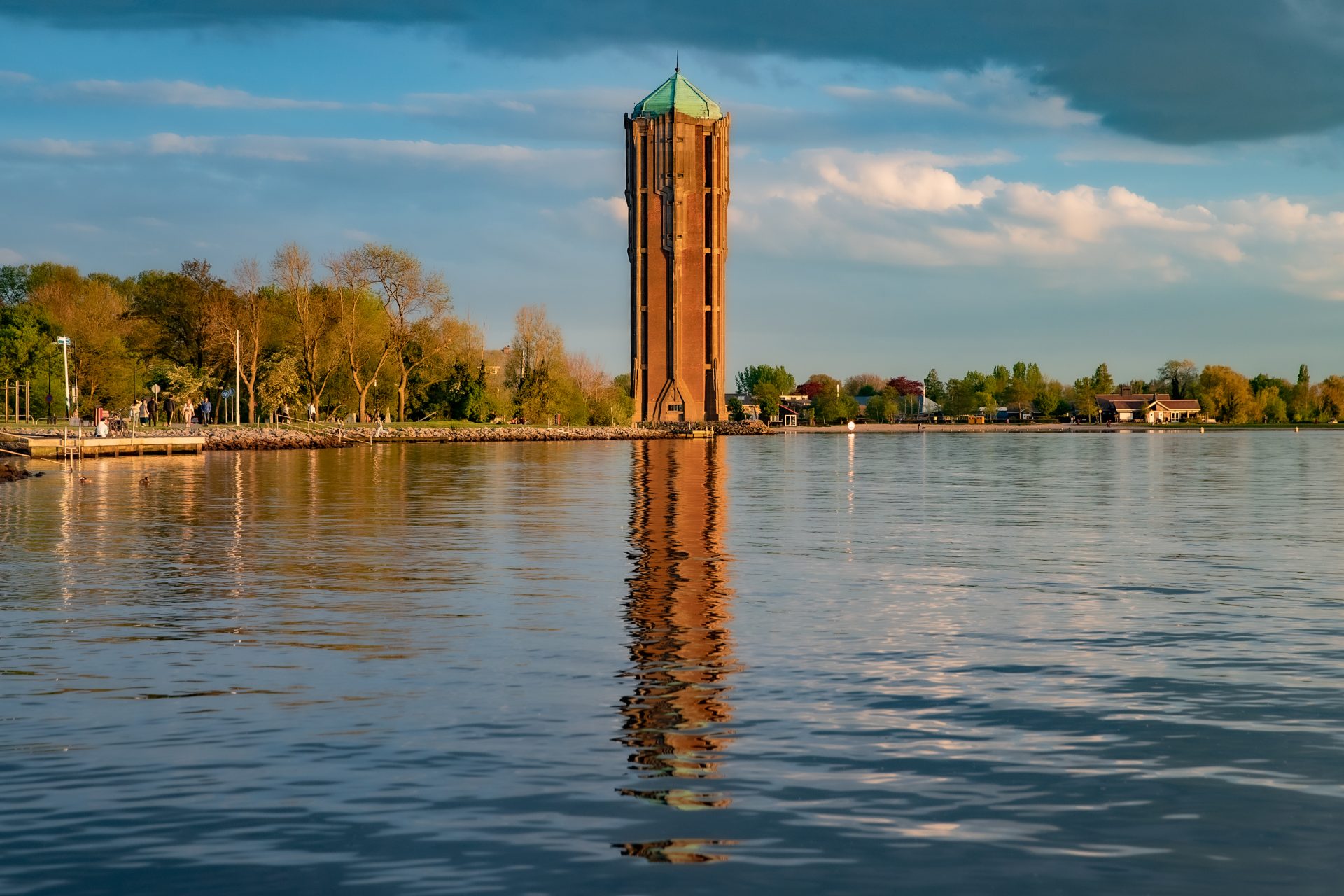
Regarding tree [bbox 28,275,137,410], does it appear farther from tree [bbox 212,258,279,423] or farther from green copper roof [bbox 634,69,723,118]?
green copper roof [bbox 634,69,723,118]

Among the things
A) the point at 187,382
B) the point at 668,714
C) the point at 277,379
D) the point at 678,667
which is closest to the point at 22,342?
the point at 187,382

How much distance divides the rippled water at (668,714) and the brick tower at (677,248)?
154 m

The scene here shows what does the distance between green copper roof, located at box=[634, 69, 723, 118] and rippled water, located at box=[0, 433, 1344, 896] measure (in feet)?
533

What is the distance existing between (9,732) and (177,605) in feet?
30.9

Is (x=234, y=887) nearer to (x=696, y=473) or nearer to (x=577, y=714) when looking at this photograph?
(x=577, y=714)

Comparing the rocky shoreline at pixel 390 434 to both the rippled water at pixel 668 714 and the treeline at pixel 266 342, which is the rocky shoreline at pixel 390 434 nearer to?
the treeline at pixel 266 342

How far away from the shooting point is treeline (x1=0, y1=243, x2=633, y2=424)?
11869 centimetres

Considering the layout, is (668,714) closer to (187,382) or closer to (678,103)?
(187,382)

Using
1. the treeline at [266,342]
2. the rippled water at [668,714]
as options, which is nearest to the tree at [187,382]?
the treeline at [266,342]

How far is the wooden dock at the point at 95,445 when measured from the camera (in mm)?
79250

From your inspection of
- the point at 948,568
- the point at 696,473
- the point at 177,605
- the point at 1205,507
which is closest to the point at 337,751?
the point at 177,605

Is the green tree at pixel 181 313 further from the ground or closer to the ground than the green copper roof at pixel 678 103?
closer to the ground

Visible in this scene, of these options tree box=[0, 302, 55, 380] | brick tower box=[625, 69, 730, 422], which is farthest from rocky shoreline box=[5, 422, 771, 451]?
tree box=[0, 302, 55, 380]

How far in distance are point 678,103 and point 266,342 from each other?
84664 millimetres
